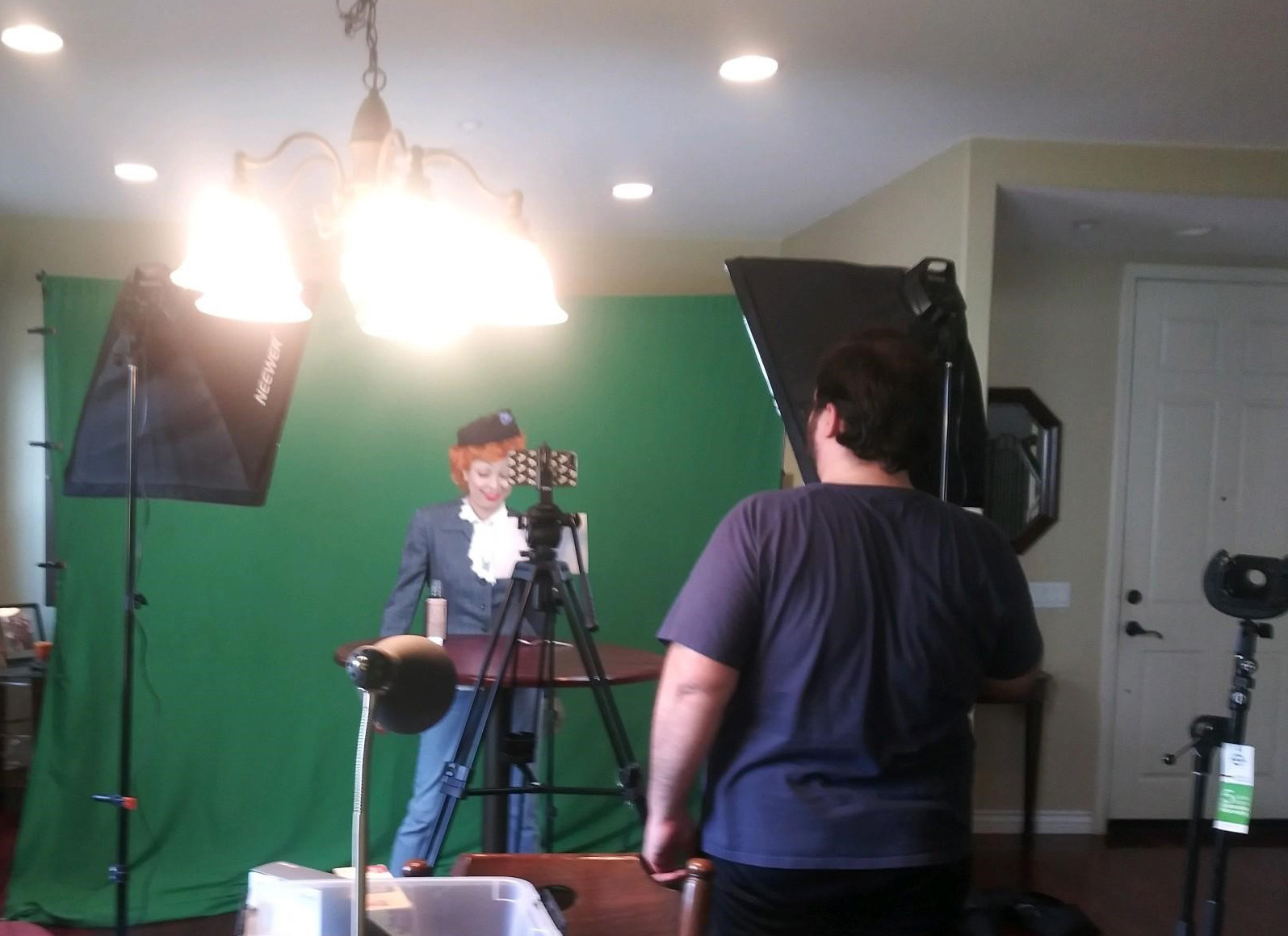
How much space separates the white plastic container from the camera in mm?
898

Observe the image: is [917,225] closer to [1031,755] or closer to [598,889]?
[1031,755]

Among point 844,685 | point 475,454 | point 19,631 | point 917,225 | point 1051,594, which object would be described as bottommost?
point 19,631

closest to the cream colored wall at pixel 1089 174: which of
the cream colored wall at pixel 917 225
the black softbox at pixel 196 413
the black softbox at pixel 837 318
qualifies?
the cream colored wall at pixel 917 225

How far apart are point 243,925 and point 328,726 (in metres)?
2.63

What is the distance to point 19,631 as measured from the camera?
12.7 ft

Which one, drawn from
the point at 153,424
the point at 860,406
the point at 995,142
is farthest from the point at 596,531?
the point at 860,406

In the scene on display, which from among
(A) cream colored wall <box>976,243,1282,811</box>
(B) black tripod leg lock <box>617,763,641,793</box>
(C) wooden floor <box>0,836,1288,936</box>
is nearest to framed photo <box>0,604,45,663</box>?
(C) wooden floor <box>0,836,1288,936</box>

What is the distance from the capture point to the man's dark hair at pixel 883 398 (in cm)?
132

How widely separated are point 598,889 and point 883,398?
707 mm

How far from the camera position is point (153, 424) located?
3.23 metres

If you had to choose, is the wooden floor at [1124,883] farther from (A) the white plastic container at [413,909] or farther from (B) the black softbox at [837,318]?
(A) the white plastic container at [413,909]

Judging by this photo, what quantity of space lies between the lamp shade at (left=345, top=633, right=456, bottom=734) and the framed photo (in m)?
3.72

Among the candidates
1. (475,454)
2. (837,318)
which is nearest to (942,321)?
(837,318)

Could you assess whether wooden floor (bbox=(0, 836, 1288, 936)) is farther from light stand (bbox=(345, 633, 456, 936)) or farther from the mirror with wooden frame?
light stand (bbox=(345, 633, 456, 936))
